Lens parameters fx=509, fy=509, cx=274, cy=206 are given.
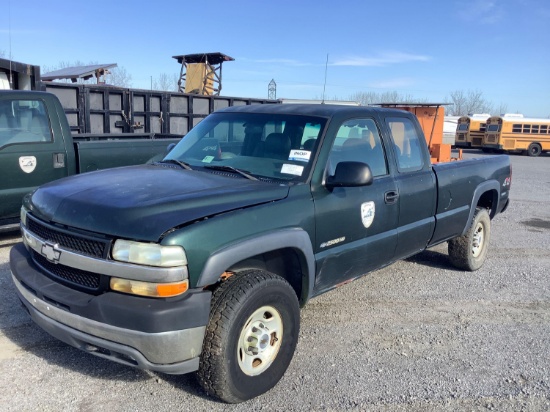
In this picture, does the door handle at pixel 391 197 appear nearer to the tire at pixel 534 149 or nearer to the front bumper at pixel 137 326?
the front bumper at pixel 137 326

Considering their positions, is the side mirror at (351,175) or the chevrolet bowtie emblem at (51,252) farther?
the side mirror at (351,175)

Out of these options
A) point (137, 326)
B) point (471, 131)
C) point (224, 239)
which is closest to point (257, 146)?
point (224, 239)

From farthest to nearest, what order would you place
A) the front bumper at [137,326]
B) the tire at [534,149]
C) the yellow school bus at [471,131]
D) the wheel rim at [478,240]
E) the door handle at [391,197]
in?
the yellow school bus at [471,131], the tire at [534,149], the wheel rim at [478,240], the door handle at [391,197], the front bumper at [137,326]

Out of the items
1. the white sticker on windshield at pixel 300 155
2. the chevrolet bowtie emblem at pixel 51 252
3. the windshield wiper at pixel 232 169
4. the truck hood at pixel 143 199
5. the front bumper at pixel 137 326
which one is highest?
the white sticker on windshield at pixel 300 155

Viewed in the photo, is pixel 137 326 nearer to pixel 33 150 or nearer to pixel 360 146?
→ pixel 360 146

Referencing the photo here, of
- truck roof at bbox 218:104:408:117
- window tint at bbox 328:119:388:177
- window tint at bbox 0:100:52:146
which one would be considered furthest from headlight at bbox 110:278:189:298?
window tint at bbox 0:100:52:146

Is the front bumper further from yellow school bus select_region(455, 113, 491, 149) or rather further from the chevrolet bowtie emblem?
yellow school bus select_region(455, 113, 491, 149)

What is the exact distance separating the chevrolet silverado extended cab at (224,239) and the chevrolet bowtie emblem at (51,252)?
1cm

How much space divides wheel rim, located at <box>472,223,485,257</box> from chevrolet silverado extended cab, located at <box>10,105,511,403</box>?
1782 millimetres

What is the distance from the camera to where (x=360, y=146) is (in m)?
4.25

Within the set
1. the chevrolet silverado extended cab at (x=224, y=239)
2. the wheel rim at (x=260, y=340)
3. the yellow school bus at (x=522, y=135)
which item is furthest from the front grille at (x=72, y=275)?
the yellow school bus at (x=522, y=135)

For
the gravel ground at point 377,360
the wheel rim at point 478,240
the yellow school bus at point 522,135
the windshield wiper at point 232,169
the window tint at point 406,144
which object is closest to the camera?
the gravel ground at point 377,360

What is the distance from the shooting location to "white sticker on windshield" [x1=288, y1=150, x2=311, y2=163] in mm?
3742

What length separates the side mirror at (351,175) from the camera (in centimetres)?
357
